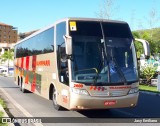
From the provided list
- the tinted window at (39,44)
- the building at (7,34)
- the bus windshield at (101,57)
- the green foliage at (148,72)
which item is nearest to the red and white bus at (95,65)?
the bus windshield at (101,57)

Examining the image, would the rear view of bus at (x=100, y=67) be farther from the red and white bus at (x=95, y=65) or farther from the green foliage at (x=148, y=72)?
the green foliage at (x=148, y=72)

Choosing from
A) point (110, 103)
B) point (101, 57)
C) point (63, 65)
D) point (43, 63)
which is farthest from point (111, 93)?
point (43, 63)

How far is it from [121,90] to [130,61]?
3.28ft

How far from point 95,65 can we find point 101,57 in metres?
0.34

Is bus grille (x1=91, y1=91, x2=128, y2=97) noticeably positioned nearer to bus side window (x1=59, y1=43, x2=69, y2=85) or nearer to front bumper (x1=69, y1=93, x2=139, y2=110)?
front bumper (x1=69, y1=93, x2=139, y2=110)

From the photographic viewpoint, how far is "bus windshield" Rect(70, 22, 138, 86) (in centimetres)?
1057

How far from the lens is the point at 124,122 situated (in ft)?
34.7

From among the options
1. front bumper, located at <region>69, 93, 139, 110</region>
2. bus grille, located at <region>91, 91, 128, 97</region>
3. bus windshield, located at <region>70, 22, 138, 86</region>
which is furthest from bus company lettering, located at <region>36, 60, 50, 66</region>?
bus grille, located at <region>91, 91, 128, 97</region>

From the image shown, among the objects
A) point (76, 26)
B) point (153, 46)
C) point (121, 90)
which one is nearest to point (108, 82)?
point (121, 90)

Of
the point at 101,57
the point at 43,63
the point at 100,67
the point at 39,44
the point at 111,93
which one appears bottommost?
the point at 111,93

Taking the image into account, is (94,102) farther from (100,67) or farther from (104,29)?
(104,29)

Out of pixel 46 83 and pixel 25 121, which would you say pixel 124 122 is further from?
pixel 46 83

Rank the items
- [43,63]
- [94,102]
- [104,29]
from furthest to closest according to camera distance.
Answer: [43,63], [104,29], [94,102]

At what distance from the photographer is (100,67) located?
1064 cm
